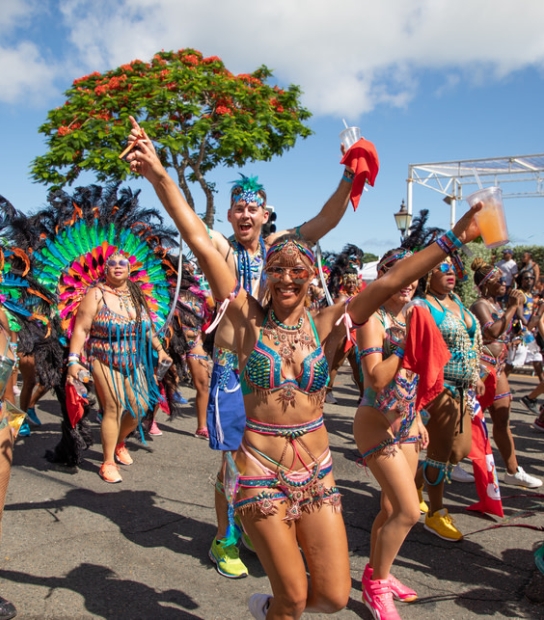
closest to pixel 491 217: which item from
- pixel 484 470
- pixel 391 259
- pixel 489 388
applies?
pixel 391 259

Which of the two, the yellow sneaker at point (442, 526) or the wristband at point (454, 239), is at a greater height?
the wristband at point (454, 239)

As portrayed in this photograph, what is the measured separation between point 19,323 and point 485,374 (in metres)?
3.68

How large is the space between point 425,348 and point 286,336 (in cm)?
76

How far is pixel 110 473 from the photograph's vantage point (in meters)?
5.35

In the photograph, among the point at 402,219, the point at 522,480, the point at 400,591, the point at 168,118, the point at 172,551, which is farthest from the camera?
the point at 168,118

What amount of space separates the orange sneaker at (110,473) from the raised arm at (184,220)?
10.9 ft

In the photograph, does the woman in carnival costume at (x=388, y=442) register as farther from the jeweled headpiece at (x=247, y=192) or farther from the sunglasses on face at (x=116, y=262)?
the sunglasses on face at (x=116, y=262)

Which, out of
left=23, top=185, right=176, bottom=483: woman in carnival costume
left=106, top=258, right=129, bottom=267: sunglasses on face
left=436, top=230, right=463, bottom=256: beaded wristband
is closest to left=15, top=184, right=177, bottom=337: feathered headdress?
left=23, top=185, right=176, bottom=483: woman in carnival costume

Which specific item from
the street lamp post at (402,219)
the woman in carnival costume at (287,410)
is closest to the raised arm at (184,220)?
the woman in carnival costume at (287,410)

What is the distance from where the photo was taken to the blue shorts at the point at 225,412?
3434mm

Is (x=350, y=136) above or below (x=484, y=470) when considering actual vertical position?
above

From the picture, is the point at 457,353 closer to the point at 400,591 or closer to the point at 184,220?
the point at 400,591

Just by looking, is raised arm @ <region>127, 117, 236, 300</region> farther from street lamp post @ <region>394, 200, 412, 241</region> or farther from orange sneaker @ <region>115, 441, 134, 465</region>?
street lamp post @ <region>394, 200, 412, 241</region>

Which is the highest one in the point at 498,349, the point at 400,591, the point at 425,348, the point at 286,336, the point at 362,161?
the point at 362,161
